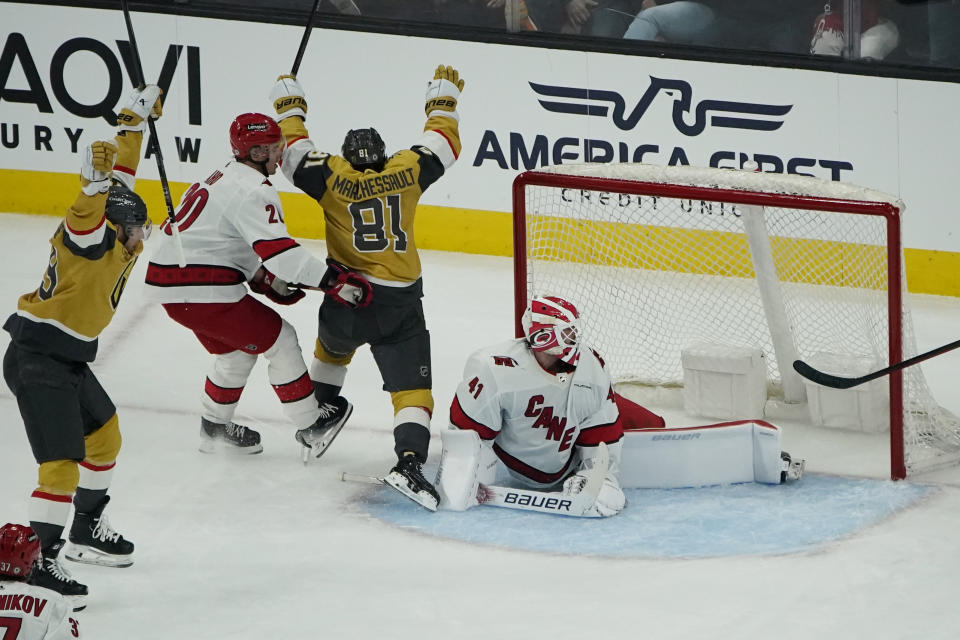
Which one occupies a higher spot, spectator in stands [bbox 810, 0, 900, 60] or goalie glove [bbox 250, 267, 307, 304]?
spectator in stands [bbox 810, 0, 900, 60]

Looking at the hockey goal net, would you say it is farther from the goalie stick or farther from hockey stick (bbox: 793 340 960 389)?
the goalie stick

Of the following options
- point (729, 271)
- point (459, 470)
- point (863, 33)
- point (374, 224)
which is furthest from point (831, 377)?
point (863, 33)

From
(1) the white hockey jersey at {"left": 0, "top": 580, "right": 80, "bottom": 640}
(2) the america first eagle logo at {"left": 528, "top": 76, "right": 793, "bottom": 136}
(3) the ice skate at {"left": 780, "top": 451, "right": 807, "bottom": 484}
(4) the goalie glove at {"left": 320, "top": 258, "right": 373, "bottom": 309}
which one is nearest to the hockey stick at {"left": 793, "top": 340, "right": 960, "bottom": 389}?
(3) the ice skate at {"left": 780, "top": 451, "right": 807, "bottom": 484}

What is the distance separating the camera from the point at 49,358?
4.04m

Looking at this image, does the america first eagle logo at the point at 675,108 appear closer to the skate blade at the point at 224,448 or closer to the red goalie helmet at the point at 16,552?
the skate blade at the point at 224,448

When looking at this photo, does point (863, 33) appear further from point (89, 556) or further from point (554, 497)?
point (89, 556)

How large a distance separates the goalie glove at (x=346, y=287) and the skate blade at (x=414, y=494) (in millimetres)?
564

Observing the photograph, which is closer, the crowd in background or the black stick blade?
the black stick blade

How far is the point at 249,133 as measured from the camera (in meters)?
Result: 4.87

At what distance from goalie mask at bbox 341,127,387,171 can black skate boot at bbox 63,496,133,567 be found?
1333 mm

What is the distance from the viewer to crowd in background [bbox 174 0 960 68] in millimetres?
6703

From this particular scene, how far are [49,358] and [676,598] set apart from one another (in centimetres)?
176

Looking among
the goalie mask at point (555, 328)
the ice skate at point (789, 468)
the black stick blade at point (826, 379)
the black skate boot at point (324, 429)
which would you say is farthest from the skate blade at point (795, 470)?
the black skate boot at point (324, 429)

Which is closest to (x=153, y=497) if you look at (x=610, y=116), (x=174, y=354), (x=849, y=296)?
(x=174, y=354)
